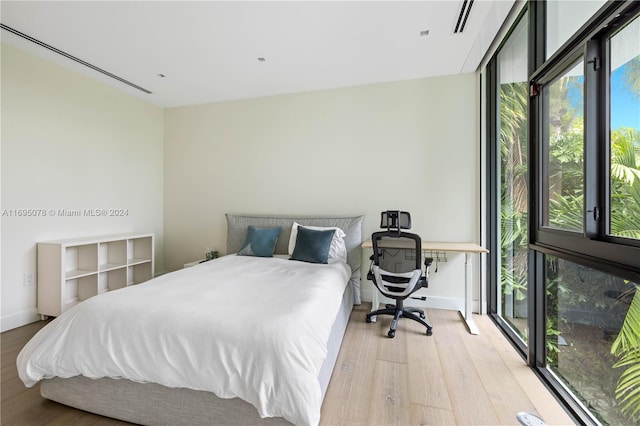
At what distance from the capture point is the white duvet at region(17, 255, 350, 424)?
4.01 feet

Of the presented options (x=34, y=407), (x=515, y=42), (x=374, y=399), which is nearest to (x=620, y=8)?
(x=515, y=42)

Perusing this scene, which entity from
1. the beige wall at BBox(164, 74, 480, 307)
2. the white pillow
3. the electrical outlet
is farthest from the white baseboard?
the white pillow

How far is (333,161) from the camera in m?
3.44

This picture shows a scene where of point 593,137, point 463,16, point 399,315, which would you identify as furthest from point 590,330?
point 463,16

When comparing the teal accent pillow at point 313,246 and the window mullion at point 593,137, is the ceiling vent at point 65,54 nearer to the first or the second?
the teal accent pillow at point 313,246

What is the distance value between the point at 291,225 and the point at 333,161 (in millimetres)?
982

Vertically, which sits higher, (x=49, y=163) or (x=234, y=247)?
(x=49, y=163)

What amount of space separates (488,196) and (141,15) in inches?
142

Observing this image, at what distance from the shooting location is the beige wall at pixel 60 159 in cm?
255

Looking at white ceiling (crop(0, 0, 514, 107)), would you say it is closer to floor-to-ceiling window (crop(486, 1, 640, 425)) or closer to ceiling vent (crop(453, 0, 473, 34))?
ceiling vent (crop(453, 0, 473, 34))

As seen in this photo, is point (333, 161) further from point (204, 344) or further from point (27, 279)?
point (27, 279)

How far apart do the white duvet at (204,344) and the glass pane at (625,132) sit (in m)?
1.58

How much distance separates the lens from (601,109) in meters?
1.33

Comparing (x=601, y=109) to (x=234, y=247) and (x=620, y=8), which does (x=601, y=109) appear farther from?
(x=234, y=247)
